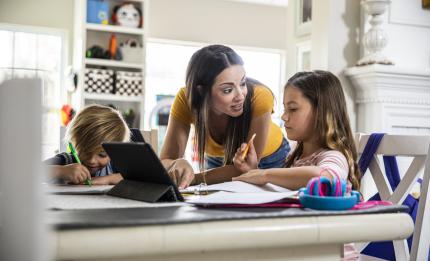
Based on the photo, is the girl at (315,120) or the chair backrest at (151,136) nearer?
the girl at (315,120)

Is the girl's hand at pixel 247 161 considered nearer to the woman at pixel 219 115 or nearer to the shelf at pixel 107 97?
the woman at pixel 219 115

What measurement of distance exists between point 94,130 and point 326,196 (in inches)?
40.4

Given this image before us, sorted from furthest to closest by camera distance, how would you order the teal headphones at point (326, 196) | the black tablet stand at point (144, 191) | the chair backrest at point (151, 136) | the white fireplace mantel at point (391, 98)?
the white fireplace mantel at point (391, 98) < the chair backrest at point (151, 136) < the black tablet stand at point (144, 191) < the teal headphones at point (326, 196)

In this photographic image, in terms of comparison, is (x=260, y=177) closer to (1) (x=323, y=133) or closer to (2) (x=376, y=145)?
(1) (x=323, y=133)

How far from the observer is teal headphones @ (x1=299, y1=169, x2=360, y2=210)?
610 millimetres

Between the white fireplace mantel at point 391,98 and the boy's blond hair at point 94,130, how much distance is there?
4.95 feet

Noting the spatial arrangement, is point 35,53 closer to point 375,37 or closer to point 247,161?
point 375,37

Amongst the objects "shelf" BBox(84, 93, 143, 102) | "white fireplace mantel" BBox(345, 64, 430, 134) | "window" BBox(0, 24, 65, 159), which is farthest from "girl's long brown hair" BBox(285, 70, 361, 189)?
"window" BBox(0, 24, 65, 159)

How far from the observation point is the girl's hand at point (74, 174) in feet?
4.15

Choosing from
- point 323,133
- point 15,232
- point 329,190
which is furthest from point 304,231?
point 323,133

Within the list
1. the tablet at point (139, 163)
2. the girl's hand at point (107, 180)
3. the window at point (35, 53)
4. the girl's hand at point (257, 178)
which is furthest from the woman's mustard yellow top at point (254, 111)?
the window at point (35, 53)

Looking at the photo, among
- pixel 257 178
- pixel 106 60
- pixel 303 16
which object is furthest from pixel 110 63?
pixel 257 178

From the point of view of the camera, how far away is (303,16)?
11.0 ft

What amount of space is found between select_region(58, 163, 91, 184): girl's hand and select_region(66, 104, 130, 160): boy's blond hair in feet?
0.74
